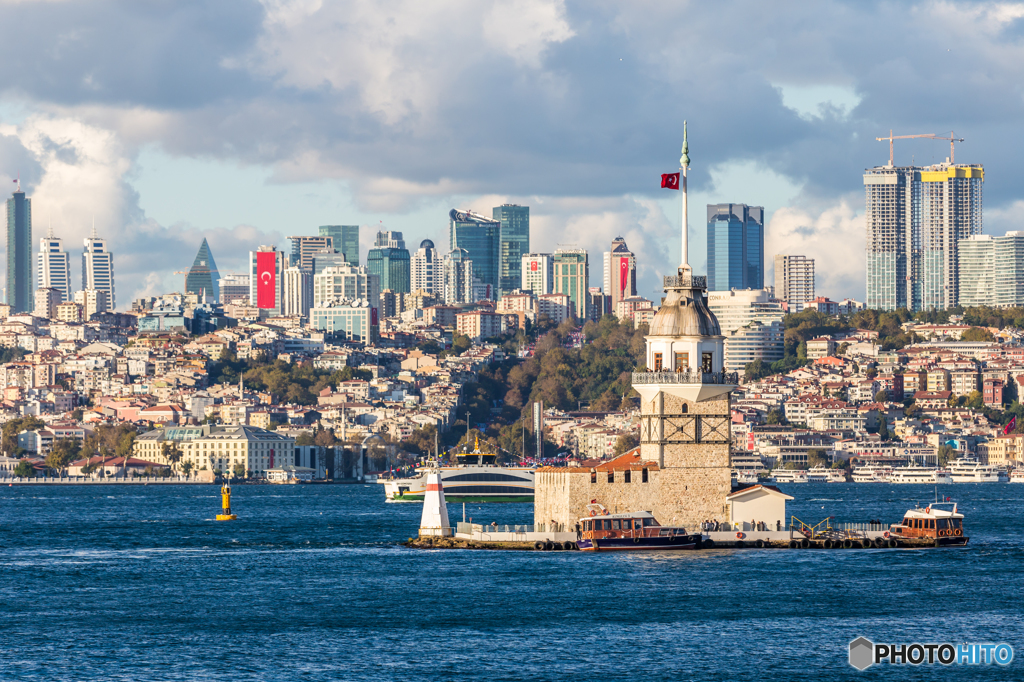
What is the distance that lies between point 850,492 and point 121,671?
95638 mm

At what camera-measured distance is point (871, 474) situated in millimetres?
157750

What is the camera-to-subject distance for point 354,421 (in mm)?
183625

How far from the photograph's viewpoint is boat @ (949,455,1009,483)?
157m

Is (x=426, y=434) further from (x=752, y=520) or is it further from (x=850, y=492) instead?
(x=752, y=520)

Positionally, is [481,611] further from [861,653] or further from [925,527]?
[925,527]

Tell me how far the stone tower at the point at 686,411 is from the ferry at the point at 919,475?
10871 centimetres

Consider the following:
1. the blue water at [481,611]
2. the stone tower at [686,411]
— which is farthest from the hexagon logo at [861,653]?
the stone tower at [686,411]

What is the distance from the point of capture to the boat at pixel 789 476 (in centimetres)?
15200

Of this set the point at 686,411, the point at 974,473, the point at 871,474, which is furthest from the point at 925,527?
the point at 974,473

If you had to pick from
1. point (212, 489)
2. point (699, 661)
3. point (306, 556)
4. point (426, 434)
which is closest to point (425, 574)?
point (306, 556)

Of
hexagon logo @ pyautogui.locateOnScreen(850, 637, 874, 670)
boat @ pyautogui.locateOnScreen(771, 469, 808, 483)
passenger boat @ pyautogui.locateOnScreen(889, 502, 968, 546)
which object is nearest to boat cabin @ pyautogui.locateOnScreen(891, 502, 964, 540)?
passenger boat @ pyautogui.locateOnScreen(889, 502, 968, 546)

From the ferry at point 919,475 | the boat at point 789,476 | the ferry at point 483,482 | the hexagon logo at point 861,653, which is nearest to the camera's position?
the hexagon logo at point 861,653

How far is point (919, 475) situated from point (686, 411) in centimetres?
11096

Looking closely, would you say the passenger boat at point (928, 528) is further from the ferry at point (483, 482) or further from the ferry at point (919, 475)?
the ferry at point (919, 475)
